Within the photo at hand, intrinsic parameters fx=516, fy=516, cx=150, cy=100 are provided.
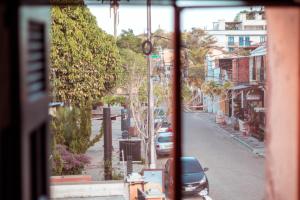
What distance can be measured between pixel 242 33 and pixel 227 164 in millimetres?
3009

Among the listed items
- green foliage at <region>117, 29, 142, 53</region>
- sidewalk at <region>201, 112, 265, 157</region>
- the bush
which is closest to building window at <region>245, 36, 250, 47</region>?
sidewalk at <region>201, 112, 265, 157</region>

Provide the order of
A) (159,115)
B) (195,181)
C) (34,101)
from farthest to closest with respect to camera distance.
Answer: (159,115) → (195,181) → (34,101)

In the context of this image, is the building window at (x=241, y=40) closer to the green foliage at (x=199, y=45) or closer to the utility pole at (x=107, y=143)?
the green foliage at (x=199, y=45)

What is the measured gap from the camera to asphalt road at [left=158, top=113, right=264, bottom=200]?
7.82 metres

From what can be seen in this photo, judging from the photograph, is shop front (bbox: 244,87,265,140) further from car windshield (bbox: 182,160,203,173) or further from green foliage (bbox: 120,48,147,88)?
green foliage (bbox: 120,48,147,88)

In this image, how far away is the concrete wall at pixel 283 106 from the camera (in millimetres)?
1619

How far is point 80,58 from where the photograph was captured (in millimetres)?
8914

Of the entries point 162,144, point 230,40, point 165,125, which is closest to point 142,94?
point 165,125

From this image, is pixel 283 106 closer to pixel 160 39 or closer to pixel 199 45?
pixel 160 39

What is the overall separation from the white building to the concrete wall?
299 inches

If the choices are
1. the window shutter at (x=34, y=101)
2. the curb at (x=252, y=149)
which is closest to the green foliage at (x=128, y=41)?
the curb at (x=252, y=149)

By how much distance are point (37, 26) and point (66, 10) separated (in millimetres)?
7283

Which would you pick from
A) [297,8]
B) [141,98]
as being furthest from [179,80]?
[141,98]

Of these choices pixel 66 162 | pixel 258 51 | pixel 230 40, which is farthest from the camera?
pixel 230 40
